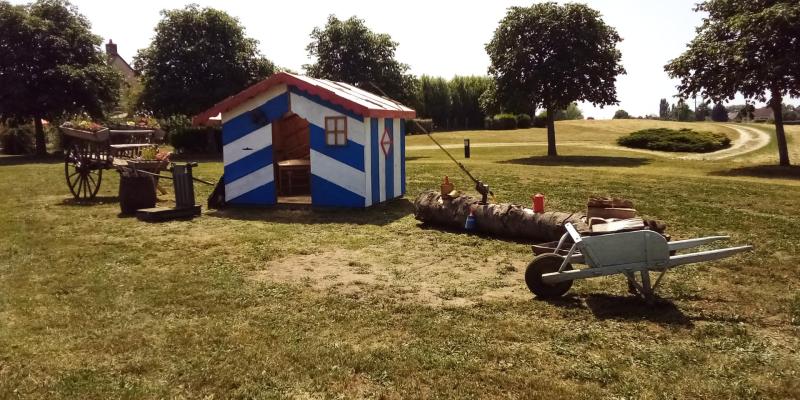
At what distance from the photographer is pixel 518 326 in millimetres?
5414

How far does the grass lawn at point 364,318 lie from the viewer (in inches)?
168

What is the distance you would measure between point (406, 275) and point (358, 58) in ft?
96.9

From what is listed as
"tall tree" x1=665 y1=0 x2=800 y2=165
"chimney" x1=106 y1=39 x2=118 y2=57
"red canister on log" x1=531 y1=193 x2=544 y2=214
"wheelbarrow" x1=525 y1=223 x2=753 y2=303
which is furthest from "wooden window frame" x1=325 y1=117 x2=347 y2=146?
"chimney" x1=106 y1=39 x2=118 y2=57

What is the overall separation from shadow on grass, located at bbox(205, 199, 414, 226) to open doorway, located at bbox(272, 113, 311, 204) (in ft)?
2.96

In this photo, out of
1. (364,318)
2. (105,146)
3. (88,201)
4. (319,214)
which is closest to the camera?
A: (364,318)

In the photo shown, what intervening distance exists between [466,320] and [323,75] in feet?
104

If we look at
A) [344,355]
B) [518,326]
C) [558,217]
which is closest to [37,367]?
[344,355]

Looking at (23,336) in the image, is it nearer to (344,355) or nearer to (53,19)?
(344,355)

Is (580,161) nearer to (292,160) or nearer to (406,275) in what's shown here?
(292,160)

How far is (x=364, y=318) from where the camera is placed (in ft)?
18.8

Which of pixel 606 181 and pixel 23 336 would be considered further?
pixel 606 181

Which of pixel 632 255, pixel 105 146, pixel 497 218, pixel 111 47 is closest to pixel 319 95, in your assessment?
pixel 497 218

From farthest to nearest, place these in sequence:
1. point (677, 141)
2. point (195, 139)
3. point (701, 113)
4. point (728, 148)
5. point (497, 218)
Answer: point (701, 113)
point (677, 141)
point (728, 148)
point (195, 139)
point (497, 218)

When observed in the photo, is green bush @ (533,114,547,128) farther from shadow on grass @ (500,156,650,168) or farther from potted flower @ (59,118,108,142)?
potted flower @ (59,118,108,142)
